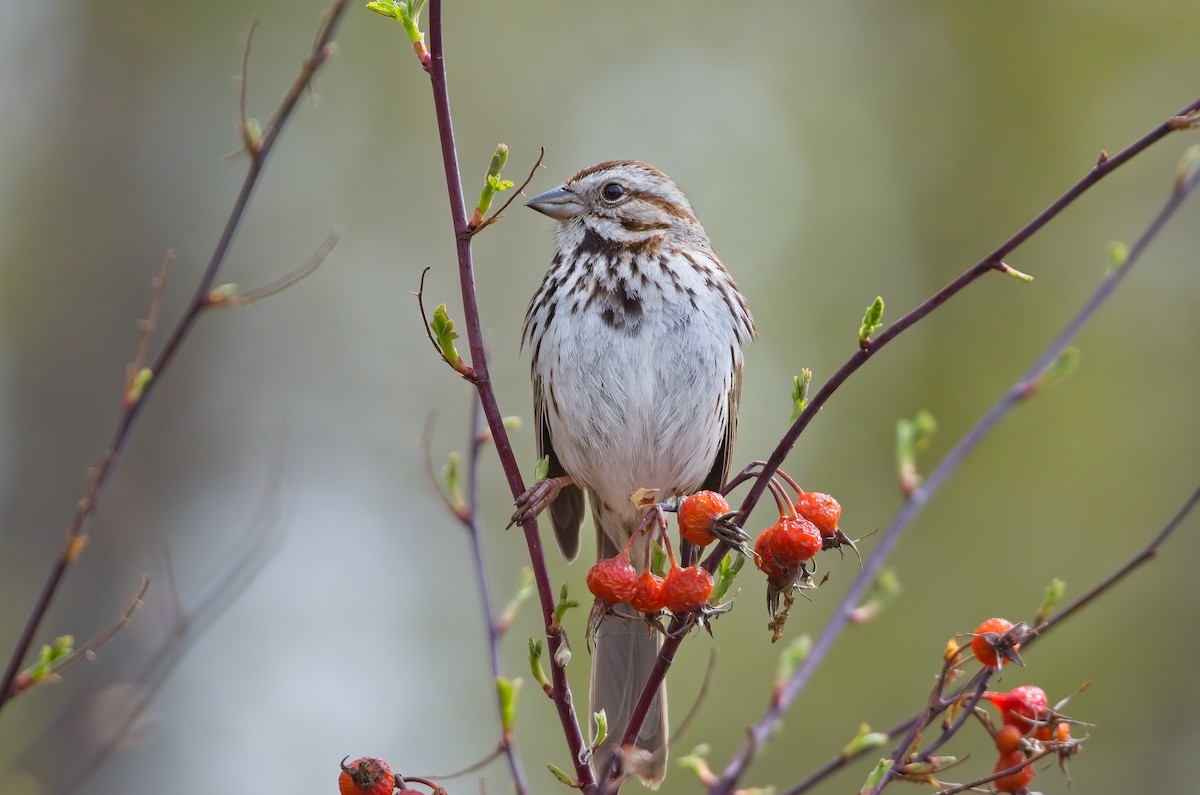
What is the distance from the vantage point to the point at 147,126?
31.2ft

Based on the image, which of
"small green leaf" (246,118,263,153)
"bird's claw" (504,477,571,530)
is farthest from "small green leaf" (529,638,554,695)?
"small green leaf" (246,118,263,153)

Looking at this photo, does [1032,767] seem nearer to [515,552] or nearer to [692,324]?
[692,324]

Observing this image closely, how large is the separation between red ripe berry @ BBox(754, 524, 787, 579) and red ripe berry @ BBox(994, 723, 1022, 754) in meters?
0.56

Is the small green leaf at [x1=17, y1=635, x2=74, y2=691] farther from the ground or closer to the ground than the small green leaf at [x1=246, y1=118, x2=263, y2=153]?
closer to the ground

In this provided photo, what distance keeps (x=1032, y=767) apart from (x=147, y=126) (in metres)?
8.44

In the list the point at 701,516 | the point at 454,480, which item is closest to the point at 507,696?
the point at 701,516

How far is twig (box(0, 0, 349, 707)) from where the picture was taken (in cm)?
262

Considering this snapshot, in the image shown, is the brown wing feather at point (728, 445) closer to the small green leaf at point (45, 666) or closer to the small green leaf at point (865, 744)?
the small green leaf at point (865, 744)

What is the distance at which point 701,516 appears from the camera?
293 centimetres

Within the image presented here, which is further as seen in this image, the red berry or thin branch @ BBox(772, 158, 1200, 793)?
the red berry

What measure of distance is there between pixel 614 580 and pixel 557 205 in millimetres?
2295

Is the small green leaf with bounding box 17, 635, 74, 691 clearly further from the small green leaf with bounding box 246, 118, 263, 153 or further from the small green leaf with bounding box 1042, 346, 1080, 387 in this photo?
the small green leaf with bounding box 1042, 346, 1080, 387

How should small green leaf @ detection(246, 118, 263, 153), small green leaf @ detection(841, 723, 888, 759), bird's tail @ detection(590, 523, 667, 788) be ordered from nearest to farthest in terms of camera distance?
small green leaf @ detection(841, 723, 888, 759) → small green leaf @ detection(246, 118, 263, 153) → bird's tail @ detection(590, 523, 667, 788)

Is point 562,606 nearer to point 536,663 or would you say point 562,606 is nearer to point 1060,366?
point 536,663
